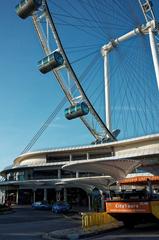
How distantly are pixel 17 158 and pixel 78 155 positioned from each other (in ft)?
61.1

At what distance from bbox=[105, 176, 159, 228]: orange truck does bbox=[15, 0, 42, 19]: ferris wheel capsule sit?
111 ft

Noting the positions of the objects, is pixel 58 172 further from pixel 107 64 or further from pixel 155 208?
pixel 155 208

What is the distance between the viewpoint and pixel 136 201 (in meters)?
19.2

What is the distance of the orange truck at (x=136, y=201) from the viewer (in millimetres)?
18844

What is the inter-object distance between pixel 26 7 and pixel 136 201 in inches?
1443

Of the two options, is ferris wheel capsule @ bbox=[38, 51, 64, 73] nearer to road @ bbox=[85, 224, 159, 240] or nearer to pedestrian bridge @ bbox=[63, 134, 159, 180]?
pedestrian bridge @ bbox=[63, 134, 159, 180]

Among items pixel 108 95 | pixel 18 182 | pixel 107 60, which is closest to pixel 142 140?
pixel 108 95

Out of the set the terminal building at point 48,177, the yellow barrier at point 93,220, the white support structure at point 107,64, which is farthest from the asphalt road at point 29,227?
the terminal building at point 48,177

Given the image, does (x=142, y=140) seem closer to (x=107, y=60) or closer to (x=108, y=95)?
(x=108, y=95)

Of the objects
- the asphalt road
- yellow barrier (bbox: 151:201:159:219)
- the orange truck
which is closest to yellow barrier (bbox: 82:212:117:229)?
the orange truck

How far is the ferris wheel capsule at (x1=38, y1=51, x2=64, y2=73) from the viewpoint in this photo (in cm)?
5293

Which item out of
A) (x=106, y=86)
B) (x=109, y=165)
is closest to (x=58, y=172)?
(x=106, y=86)

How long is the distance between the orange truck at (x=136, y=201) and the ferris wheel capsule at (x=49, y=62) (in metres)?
34.0

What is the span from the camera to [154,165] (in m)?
38.7
